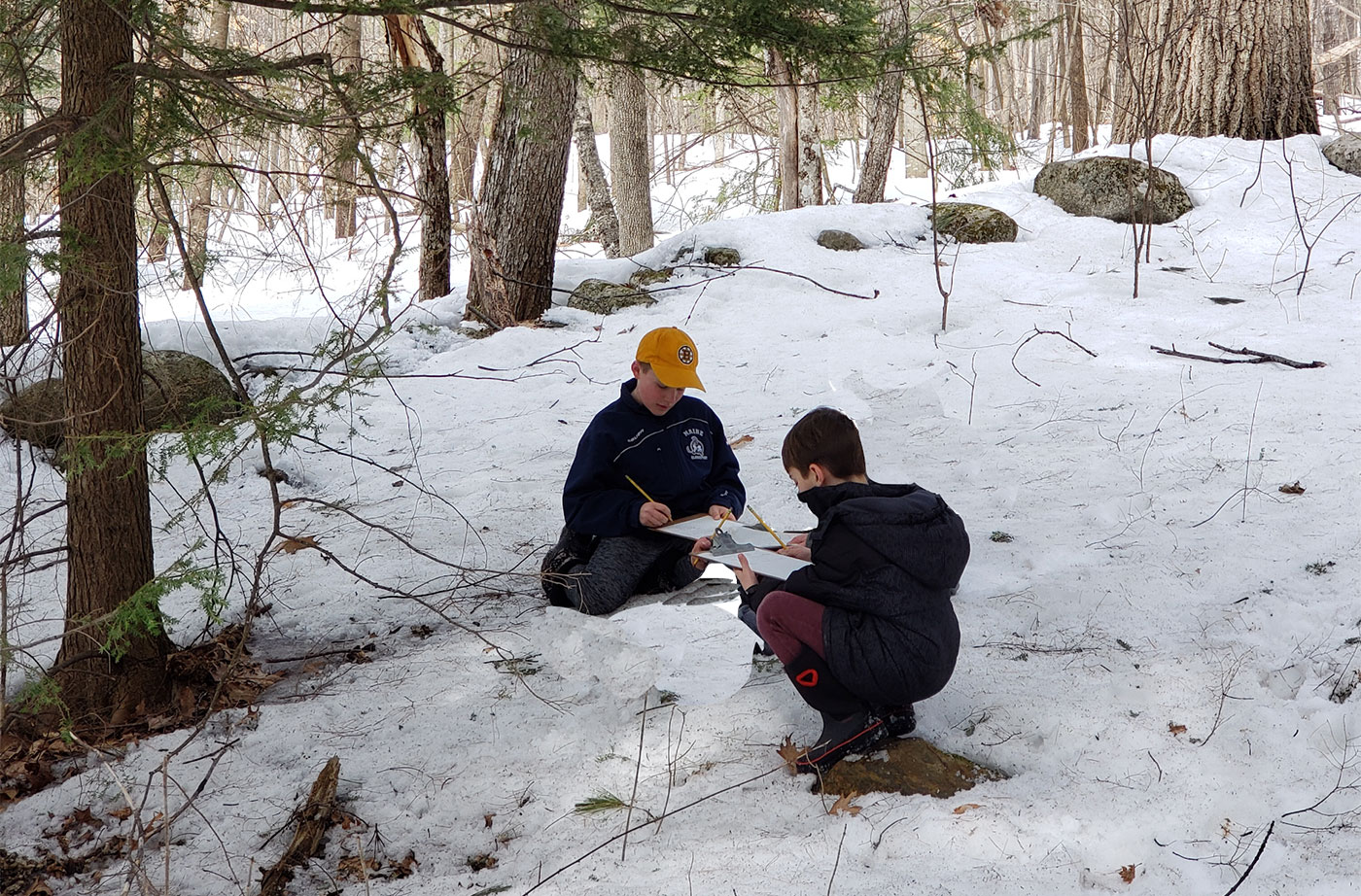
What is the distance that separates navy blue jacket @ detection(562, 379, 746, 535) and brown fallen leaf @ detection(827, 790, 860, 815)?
1638 millimetres

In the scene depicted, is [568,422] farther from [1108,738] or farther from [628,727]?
[1108,738]

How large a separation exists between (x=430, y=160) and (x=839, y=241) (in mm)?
5861

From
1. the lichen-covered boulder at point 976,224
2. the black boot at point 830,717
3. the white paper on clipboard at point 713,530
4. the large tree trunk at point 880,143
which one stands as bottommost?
the black boot at point 830,717

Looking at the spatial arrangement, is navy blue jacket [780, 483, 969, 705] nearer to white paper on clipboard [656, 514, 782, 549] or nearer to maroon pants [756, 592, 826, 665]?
maroon pants [756, 592, 826, 665]

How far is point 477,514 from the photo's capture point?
5.35 meters

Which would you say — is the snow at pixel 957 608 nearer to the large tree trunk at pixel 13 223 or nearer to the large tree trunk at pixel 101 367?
the large tree trunk at pixel 101 367

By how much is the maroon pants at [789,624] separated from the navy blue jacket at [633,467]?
3.93 ft

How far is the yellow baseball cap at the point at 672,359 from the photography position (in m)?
4.03

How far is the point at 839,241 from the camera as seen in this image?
29.1 feet

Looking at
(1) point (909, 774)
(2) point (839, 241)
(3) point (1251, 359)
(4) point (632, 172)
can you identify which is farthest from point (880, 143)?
(1) point (909, 774)

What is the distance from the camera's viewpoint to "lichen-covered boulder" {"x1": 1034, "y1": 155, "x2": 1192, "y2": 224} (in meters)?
8.37

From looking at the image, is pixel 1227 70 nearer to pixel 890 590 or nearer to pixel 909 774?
pixel 890 590

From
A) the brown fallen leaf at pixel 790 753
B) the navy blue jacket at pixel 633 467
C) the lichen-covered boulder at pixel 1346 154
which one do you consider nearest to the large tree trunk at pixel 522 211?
the navy blue jacket at pixel 633 467

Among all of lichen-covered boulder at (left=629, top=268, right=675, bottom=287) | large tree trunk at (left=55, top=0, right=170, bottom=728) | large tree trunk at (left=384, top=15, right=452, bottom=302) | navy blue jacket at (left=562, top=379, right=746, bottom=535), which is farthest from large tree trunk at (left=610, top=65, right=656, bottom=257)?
large tree trunk at (left=55, top=0, right=170, bottom=728)
